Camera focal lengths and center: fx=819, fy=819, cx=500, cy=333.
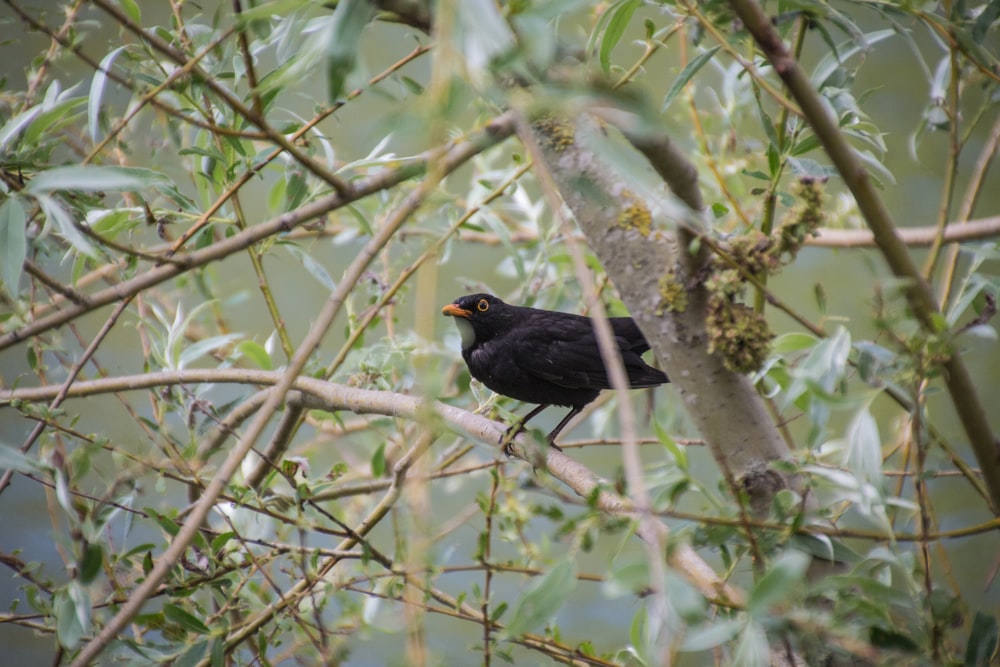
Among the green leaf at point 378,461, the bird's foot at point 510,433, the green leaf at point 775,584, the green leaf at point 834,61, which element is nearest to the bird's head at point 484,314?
the green leaf at point 378,461

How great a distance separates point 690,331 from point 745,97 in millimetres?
2012

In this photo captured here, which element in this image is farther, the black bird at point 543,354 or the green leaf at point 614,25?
the black bird at point 543,354

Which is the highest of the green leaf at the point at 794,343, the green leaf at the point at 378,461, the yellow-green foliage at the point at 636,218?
the yellow-green foliage at the point at 636,218

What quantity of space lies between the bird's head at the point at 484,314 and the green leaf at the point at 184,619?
72.2 inches

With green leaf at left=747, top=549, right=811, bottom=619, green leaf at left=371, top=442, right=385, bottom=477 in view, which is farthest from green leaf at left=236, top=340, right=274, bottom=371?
green leaf at left=747, top=549, right=811, bottom=619

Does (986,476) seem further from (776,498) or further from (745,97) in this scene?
(745,97)

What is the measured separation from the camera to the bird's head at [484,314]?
3738 mm

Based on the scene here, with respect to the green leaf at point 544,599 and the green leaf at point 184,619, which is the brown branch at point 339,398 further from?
the green leaf at point 544,599

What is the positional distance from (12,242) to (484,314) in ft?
7.67

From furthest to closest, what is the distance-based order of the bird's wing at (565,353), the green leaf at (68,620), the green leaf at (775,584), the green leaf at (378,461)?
the bird's wing at (565,353), the green leaf at (378,461), the green leaf at (68,620), the green leaf at (775,584)

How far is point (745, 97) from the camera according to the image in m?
3.49

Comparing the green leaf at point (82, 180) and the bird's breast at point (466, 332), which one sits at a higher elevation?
the bird's breast at point (466, 332)

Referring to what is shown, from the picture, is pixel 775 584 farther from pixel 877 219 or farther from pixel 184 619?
pixel 184 619

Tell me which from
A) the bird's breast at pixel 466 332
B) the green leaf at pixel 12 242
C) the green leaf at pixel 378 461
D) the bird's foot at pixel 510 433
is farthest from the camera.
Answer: the bird's breast at pixel 466 332
